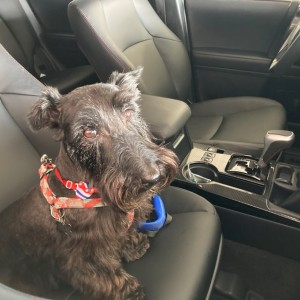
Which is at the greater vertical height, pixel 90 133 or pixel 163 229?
pixel 90 133

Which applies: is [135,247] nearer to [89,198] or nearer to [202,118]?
[89,198]

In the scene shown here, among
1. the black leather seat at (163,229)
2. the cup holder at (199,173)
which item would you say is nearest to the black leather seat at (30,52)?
the black leather seat at (163,229)

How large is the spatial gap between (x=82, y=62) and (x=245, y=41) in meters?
1.41

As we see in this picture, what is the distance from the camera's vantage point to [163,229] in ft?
4.60

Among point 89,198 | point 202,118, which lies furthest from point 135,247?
point 202,118

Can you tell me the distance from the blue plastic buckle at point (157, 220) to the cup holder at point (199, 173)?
29cm

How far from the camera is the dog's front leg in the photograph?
136 cm

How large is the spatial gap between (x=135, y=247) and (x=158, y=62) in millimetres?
1142

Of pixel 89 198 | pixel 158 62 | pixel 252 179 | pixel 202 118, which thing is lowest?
pixel 202 118

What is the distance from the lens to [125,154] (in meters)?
1.10

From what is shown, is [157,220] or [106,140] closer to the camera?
[106,140]

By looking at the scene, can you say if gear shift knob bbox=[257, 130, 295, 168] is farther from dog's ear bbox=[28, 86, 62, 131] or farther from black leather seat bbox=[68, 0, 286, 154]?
dog's ear bbox=[28, 86, 62, 131]

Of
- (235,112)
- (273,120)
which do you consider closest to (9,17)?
(235,112)

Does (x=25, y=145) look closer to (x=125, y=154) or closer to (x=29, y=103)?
(x=29, y=103)
